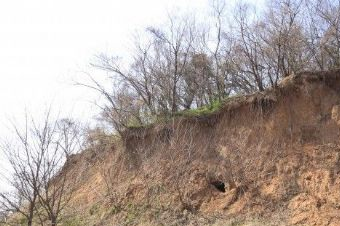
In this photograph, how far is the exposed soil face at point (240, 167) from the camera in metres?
16.2

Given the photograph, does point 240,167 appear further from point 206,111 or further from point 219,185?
point 206,111

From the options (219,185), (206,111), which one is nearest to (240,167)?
(219,185)

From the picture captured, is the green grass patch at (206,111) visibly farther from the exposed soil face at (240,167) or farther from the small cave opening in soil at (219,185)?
the small cave opening in soil at (219,185)

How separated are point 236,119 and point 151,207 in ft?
15.7

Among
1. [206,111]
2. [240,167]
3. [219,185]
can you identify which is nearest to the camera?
[240,167]

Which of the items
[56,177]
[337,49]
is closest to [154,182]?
[56,177]

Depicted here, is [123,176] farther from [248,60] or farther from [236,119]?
[248,60]

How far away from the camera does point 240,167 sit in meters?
18.2

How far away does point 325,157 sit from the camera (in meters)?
16.7

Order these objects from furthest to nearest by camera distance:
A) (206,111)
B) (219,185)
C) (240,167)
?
(206,111) < (219,185) < (240,167)

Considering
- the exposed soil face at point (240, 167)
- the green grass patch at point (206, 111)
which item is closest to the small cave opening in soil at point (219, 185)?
the exposed soil face at point (240, 167)

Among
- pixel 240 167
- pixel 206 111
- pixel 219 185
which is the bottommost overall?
pixel 219 185

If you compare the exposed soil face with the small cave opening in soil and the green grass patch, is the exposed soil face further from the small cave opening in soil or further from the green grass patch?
the green grass patch

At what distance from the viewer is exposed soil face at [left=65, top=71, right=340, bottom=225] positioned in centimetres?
1622
